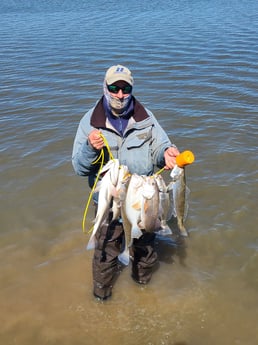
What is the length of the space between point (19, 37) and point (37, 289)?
17.2 metres

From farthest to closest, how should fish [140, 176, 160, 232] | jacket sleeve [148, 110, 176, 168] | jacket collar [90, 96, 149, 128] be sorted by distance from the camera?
1. jacket sleeve [148, 110, 176, 168]
2. jacket collar [90, 96, 149, 128]
3. fish [140, 176, 160, 232]

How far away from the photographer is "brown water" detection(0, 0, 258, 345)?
5684mm

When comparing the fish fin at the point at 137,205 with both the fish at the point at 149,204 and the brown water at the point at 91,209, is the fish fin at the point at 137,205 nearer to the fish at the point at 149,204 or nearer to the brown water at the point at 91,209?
the fish at the point at 149,204

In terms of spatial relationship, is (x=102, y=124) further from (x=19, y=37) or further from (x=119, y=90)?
(x=19, y=37)

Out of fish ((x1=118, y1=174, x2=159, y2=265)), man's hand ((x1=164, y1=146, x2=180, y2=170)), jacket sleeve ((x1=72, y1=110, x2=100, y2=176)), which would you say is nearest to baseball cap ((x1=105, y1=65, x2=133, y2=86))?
jacket sleeve ((x1=72, y1=110, x2=100, y2=176))

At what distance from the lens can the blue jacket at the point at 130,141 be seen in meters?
4.86

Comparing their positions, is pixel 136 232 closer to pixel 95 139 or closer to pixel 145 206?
pixel 145 206

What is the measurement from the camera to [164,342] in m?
5.40

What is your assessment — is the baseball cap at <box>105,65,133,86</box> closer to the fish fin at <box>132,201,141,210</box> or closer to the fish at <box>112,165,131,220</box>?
the fish at <box>112,165,131,220</box>

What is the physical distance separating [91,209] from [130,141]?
3.36 m

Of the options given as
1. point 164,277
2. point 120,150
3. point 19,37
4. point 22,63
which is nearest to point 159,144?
point 120,150

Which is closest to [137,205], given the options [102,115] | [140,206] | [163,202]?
[140,206]

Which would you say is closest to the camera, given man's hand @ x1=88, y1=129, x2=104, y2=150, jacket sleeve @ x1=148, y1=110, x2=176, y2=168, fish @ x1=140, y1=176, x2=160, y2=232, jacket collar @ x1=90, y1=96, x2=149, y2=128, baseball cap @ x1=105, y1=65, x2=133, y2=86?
man's hand @ x1=88, y1=129, x2=104, y2=150

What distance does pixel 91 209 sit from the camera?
804cm
